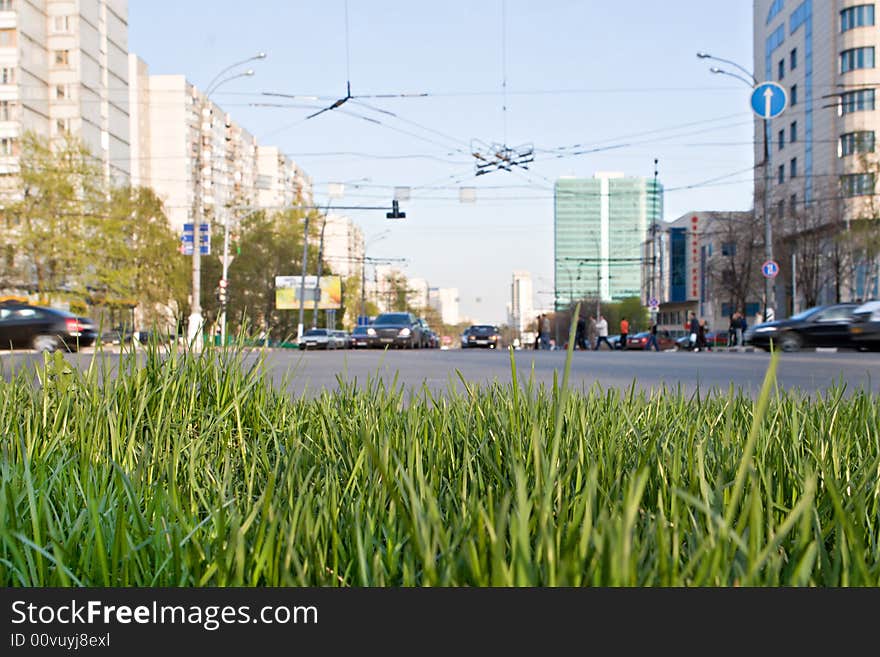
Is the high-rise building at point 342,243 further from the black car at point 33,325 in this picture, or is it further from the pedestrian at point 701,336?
the black car at point 33,325

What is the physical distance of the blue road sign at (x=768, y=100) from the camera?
2728 centimetres

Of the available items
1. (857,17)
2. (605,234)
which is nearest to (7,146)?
(857,17)

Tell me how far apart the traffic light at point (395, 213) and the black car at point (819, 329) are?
23635 millimetres

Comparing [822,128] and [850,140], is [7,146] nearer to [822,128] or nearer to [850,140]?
[822,128]

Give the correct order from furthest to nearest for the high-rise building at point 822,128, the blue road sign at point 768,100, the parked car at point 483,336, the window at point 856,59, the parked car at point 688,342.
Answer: the window at point 856,59, the parked car at point 483,336, the parked car at point 688,342, the high-rise building at point 822,128, the blue road sign at point 768,100

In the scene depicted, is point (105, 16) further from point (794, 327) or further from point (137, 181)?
point (794, 327)

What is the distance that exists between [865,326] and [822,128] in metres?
42.5

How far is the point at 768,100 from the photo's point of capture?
90.2 feet

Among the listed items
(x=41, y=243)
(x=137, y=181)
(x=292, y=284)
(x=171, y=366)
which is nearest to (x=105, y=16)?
(x=137, y=181)

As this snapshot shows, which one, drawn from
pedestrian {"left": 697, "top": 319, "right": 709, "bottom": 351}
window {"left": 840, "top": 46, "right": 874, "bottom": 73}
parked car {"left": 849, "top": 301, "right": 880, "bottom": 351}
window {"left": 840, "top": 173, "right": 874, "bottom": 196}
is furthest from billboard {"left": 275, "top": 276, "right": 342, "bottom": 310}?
parked car {"left": 849, "top": 301, "right": 880, "bottom": 351}

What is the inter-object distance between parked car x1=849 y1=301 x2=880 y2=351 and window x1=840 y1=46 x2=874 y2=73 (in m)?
40.4

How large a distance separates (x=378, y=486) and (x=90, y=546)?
0.62 meters

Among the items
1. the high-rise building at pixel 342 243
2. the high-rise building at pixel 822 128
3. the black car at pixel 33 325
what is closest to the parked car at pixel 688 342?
the high-rise building at pixel 822 128

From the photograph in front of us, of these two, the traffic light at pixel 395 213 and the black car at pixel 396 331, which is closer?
the black car at pixel 396 331
